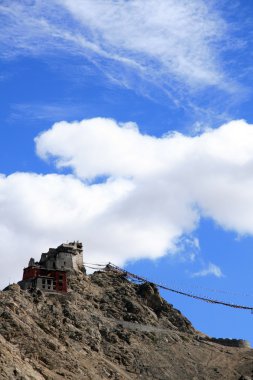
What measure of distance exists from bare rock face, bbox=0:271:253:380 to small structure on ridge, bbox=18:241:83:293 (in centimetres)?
246

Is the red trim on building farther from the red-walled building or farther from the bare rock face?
the bare rock face

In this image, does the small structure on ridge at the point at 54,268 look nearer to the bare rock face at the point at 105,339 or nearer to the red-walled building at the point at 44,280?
the red-walled building at the point at 44,280

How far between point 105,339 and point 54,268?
67.7ft

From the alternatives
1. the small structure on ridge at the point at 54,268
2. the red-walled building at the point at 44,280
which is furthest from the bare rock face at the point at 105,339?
the small structure on ridge at the point at 54,268

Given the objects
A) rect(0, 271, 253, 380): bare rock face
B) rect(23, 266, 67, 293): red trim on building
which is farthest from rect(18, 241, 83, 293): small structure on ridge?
rect(0, 271, 253, 380): bare rock face

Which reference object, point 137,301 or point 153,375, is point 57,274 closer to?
point 137,301

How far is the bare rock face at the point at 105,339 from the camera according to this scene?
11131cm

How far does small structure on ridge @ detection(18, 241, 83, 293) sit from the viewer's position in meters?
138

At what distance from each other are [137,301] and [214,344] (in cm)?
1388

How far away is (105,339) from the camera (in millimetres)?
129250

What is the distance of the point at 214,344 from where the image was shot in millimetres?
145000

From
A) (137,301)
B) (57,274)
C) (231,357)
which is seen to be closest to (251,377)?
(231,357)

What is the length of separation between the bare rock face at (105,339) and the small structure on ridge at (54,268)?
2459 mm

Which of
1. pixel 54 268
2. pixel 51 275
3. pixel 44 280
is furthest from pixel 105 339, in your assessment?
pixel 54 268
